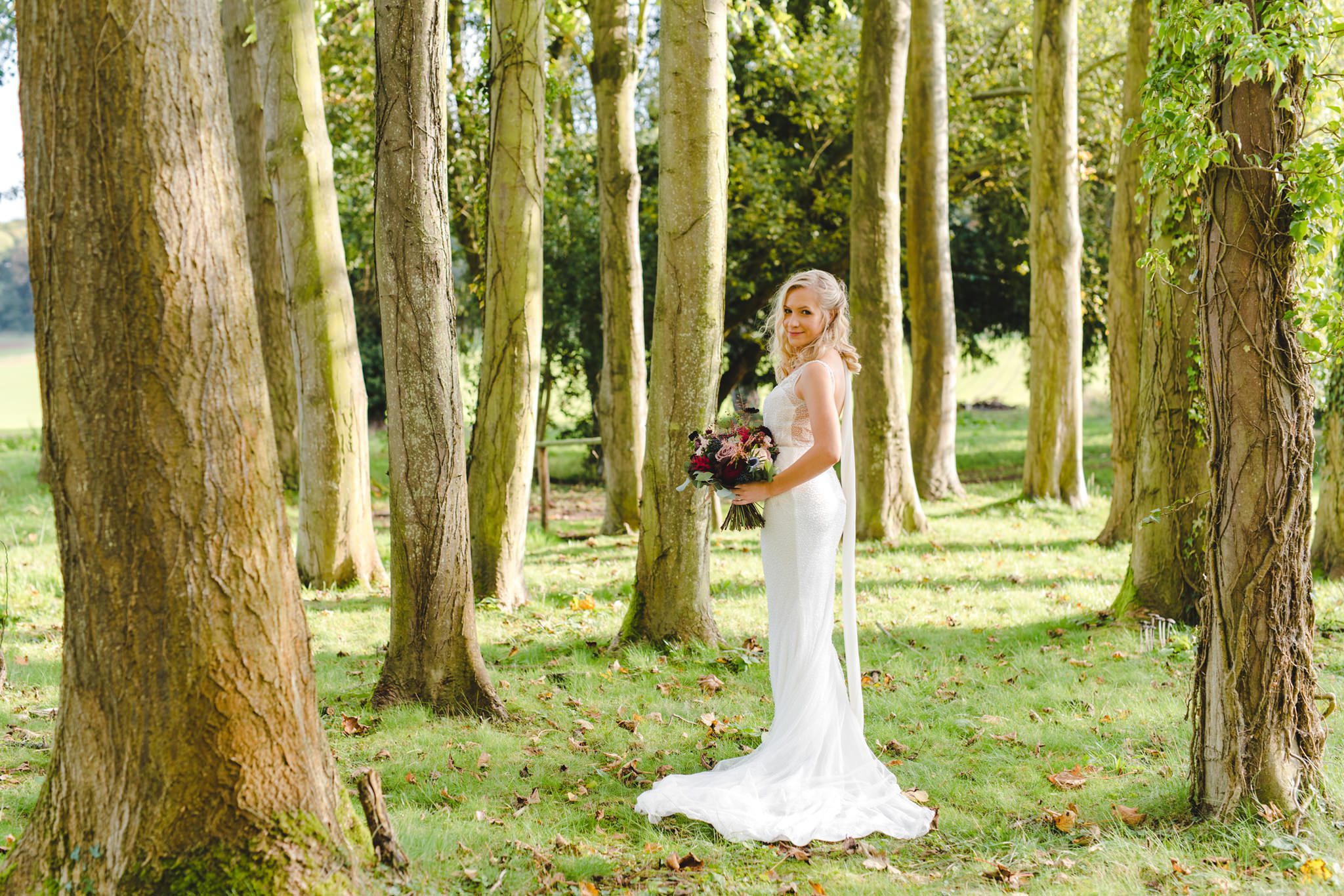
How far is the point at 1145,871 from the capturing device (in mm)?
4039

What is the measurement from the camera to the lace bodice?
5055mm

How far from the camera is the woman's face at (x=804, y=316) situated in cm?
497

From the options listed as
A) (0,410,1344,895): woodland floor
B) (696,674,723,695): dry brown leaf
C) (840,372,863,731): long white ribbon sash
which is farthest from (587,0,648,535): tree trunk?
(840,372,863,731): long white ribbon sash

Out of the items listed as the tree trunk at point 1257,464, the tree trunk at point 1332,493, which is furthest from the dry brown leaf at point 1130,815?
the tree trunk at point 1332,493

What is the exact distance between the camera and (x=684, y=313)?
22.1ft

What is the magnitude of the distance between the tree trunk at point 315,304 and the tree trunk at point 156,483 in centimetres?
565

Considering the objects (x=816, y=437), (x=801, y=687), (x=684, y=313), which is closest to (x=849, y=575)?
(x=801, y=687)

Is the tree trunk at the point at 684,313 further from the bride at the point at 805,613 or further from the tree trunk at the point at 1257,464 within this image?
the tree trunk at the point at 1257,464

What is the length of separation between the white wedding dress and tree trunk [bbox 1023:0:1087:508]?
916cm

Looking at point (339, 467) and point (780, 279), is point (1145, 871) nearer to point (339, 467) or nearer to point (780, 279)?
point (339, 467)

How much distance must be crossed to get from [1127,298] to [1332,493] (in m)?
3.69

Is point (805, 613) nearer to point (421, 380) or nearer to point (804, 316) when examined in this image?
point (804, 316)

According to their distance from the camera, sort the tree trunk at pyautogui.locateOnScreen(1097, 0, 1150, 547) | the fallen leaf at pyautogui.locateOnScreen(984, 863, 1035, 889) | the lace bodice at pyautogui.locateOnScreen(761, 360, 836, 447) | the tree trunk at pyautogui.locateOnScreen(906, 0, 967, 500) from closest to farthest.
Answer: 1. the fallen leaf at pyautogui.locateOnScreen(984, 863, 1035, 889)
2. the lace bodice at pyautogui.locateOnScreen(761, 360, 836, 447)
3. the tree trunk at pyautogui.locateOnScreen(1097, 0, 1150, 547)
4. the tree trunk at pyautogui.locateOnScreen(906, 0, 967, 500)

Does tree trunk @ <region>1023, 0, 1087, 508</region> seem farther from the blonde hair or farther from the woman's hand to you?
the woman's hand
